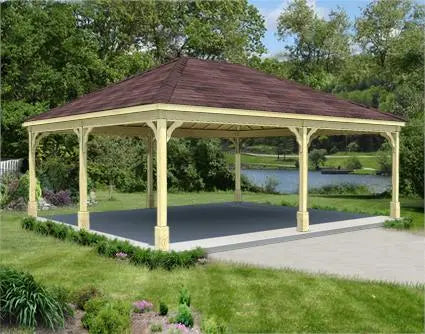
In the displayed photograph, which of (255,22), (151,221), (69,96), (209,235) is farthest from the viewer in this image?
(255,22)

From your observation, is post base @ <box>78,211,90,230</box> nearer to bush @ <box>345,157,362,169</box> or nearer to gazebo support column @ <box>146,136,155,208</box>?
gazebo support column @ <box>146,136,155,208</box>

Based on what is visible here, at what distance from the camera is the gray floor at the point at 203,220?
45.0 ft

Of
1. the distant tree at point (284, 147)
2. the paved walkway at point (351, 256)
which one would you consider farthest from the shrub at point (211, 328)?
the distant tree at point (284, 147)

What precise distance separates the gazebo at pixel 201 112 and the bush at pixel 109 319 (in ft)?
15.2

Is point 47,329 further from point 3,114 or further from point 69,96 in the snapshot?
point 69,96

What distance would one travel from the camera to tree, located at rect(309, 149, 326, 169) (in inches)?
2479

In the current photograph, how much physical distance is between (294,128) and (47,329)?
9037mm

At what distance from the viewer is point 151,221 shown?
52.1 feet

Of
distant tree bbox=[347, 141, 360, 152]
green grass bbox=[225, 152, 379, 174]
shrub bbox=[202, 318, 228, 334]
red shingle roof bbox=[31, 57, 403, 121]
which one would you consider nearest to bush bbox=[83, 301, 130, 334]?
shrub bbox=[202, 318, 228, 334]

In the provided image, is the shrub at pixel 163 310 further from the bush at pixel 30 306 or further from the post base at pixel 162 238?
the post base at pixel 162 238

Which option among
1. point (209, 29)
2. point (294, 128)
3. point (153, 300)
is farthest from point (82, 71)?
point (153, 300)

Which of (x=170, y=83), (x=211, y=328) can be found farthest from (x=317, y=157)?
(x=211, y=328)

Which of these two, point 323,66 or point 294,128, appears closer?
point 294,128

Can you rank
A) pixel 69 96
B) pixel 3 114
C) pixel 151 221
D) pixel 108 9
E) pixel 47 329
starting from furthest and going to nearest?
pixel 108 9 < pixel 69 96 < pixel 3 114 < pixel 151 221 < pixel 47 329
